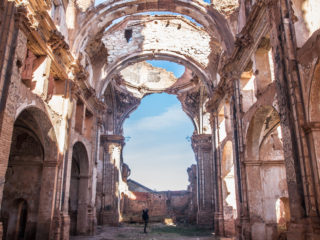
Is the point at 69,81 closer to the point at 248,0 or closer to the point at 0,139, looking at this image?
the point at 0,139

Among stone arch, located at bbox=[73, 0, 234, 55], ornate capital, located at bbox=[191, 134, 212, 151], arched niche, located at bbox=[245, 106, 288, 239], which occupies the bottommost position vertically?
arched niche, located at bbox=[245, 106, 288, 239]

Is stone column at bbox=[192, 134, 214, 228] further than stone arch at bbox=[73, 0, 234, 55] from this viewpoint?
Yes

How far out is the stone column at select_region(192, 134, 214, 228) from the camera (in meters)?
19.8

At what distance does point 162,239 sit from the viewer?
13.5 metres

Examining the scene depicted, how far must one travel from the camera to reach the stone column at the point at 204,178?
1977 centimetres

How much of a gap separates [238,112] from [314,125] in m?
5.35

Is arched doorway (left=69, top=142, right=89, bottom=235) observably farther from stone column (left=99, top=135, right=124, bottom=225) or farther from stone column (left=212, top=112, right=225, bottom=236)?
stone column (left=212, top=112, right=225, bottom=236)

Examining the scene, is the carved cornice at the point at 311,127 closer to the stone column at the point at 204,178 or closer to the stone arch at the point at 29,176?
the stone arch at the point at 29,176

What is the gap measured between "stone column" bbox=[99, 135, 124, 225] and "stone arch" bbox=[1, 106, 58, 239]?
926 cm

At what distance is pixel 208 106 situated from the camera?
16.8 meters

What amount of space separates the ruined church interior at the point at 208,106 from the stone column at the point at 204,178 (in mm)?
72

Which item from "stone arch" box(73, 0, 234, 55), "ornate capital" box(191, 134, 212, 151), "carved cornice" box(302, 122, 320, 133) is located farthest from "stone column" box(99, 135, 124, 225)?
"carved cornice" box(302, 122, 320, 133)

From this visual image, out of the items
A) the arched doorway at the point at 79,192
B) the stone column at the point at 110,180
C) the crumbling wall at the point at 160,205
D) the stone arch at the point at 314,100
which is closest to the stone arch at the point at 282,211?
the stone arch at the point at 314,100

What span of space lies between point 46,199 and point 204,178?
12397mm
